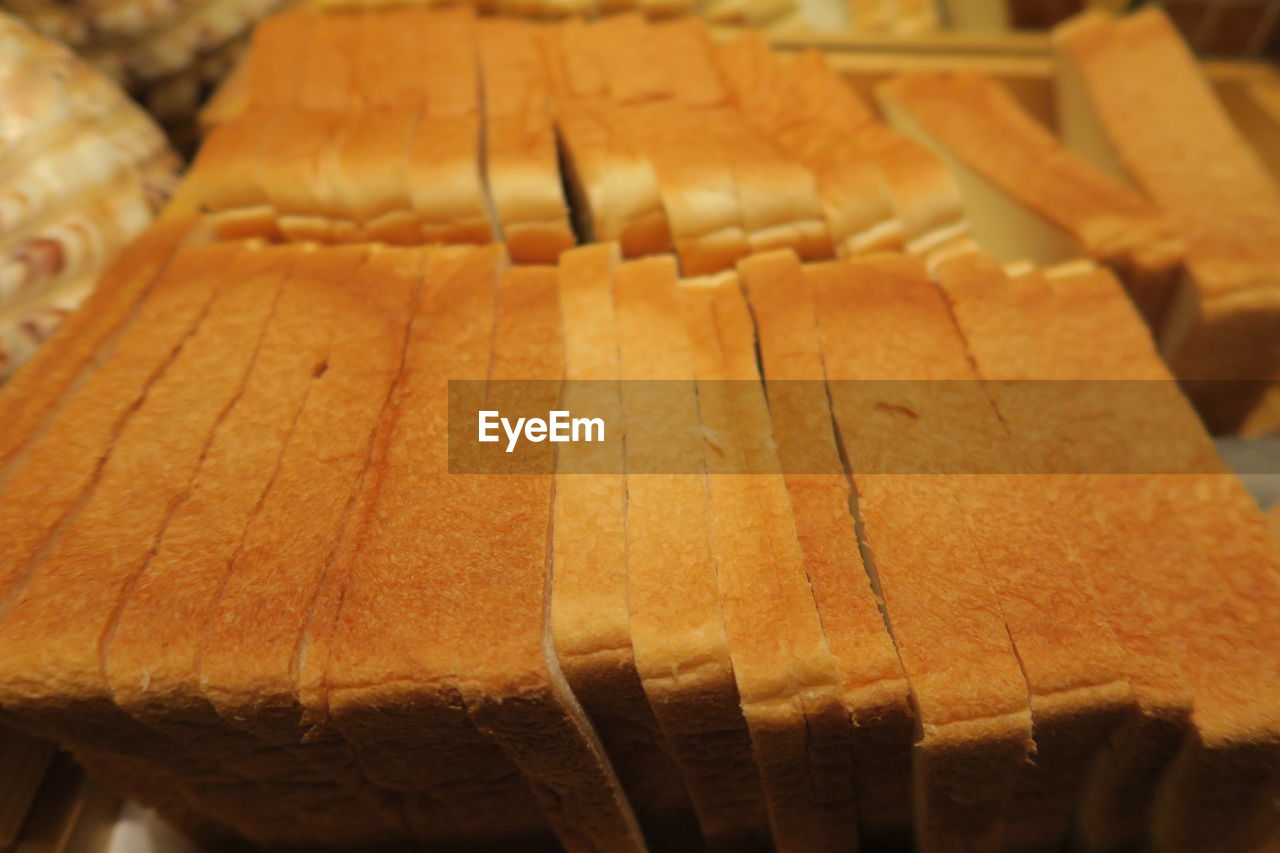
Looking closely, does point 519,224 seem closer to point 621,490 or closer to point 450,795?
point 621,490

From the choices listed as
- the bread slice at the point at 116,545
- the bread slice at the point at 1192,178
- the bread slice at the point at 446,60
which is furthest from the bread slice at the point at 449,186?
the bread slice at the point at 1192,178

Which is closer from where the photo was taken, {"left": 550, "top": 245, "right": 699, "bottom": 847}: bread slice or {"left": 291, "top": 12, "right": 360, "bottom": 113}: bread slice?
{"left": 550, "top": 245, "right": 699, "bottom": 847}: bread slice

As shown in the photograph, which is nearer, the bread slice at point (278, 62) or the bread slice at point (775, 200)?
the bread slice at point (775, 200)

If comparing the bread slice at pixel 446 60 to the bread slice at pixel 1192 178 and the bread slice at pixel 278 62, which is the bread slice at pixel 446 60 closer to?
the bread slice at pixel 278 62

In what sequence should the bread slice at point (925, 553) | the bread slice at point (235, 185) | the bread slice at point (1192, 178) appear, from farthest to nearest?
the bread slice at point (235, 185)
the bread slice at point (1192, 178)
the bread slice at point (925, 553)

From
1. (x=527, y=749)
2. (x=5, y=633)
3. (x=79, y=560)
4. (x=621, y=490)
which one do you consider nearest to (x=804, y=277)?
(x=621, y=490)

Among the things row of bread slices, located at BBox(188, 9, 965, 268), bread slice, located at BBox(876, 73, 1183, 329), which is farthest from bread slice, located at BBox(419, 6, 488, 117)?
bread slice, located at BBox(876, 73, 1183, 329)

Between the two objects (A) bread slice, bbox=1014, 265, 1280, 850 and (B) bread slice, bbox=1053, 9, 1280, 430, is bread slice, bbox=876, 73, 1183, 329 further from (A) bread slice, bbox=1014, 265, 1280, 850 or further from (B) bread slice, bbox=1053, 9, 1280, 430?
Answer: (A) bread slice, bbox=1014, 265, 1280, 850
